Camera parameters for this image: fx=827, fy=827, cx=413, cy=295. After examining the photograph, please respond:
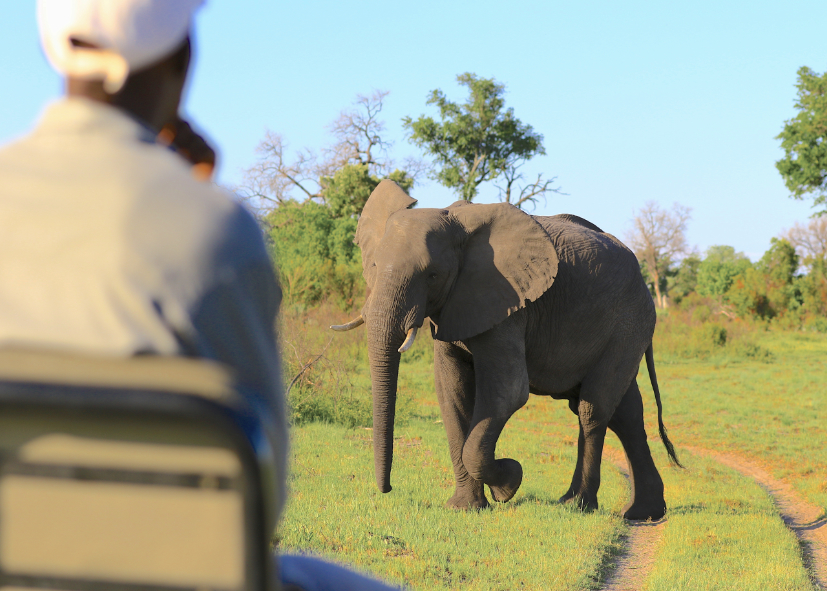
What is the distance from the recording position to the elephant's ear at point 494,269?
6.18m

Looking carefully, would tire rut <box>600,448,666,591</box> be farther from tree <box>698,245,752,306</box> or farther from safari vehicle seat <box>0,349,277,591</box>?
tree <box>698,245,752,306</box>

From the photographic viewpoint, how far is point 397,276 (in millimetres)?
5816

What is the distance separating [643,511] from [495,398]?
6.42ft

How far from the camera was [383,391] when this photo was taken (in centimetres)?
589

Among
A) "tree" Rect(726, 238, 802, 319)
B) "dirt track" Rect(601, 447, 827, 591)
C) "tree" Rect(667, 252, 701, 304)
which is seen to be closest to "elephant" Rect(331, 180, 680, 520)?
"dirt track" Rect(601, 447, 827, 591)

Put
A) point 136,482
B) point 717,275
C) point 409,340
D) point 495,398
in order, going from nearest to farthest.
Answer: point 136,482 < point 409,340 < point 495,398 < point 717,275

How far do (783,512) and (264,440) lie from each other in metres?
7.88

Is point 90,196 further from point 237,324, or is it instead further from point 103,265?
point 237,324

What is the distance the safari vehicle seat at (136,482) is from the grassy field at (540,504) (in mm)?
4257

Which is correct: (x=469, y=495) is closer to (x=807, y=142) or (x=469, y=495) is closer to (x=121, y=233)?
(x=121, y=233)

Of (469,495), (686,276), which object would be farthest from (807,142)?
(686,276)

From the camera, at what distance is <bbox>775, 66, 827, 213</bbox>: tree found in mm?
25219

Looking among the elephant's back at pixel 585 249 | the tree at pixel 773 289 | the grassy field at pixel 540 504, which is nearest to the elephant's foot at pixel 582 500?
the grassy field at pixel 540 504

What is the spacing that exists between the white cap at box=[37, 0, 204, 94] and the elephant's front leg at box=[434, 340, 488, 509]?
5.87m
